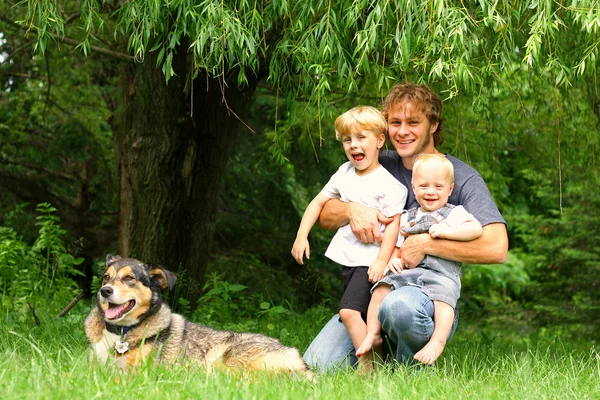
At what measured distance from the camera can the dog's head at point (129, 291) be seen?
15.3ft

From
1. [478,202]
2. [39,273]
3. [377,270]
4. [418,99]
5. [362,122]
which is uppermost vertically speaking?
[418,99]

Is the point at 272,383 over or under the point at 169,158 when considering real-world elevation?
under

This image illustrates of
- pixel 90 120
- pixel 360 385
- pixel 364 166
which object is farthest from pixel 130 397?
pixel 90 120

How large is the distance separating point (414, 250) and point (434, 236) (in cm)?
16

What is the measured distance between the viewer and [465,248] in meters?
4.99

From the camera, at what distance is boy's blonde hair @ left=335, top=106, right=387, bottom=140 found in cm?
515

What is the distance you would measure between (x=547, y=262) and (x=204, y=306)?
22.7 feet

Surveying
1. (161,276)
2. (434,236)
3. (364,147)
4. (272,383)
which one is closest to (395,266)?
(434,236)

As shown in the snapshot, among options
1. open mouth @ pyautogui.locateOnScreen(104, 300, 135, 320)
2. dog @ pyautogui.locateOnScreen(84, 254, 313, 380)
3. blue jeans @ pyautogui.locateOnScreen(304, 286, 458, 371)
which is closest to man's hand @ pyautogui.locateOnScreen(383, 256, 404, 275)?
blue jeans @ pyautogui.locateOnScreen(304, 286, 458, 371)

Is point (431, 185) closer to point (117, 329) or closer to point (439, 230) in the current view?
point (439, 230)

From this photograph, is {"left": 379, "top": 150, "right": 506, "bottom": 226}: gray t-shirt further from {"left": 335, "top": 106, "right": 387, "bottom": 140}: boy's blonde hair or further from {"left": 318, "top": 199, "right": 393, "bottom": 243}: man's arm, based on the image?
{"left": 335, "top": 106, "right": 387, "bottom": 140}: boy's blonde hair

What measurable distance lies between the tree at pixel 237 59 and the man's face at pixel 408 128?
0.76ft

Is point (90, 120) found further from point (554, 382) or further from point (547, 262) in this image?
point (554, 382)

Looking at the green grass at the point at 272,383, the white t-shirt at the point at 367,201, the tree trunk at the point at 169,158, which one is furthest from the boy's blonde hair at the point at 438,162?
the tree trunk at the point at 169,158
